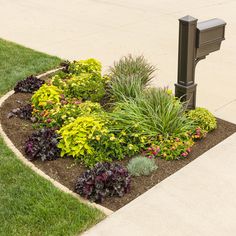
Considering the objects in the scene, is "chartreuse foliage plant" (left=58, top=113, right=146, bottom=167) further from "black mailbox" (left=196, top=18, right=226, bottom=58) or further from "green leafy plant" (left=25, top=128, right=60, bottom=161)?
"black mailbox" (left=196, top=18, right=226, bottom=58)

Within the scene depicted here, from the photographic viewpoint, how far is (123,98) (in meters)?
6.01

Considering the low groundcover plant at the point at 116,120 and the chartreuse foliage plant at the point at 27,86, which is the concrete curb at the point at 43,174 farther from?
the chartreuse foliage plant at the point at 27,86

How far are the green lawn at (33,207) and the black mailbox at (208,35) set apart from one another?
2.50 metres

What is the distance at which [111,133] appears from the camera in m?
5.32

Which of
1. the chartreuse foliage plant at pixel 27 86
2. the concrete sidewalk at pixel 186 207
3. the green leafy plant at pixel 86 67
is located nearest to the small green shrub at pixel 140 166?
the concrete sidewalk at pixel 186 207

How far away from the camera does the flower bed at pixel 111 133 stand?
4.79 meters

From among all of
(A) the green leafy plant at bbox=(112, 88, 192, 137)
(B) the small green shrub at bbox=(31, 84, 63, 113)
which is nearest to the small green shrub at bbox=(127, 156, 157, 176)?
(A) the green leafy plant at bbox=(112, 88, 192, 137)

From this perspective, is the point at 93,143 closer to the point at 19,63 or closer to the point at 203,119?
the point at 203,119

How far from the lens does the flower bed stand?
15.7 feet

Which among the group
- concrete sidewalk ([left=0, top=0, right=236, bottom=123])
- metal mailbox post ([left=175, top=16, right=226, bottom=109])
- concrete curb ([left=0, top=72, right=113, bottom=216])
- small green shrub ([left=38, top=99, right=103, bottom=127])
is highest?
metal mailbox post ([left=175, top=16, right=226, bottom=109])

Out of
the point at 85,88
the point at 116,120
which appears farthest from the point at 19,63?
the point at 116,120

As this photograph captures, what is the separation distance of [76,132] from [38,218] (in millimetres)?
1236

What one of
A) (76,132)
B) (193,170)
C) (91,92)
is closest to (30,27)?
(91,92)

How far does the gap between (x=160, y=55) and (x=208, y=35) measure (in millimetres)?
2811
